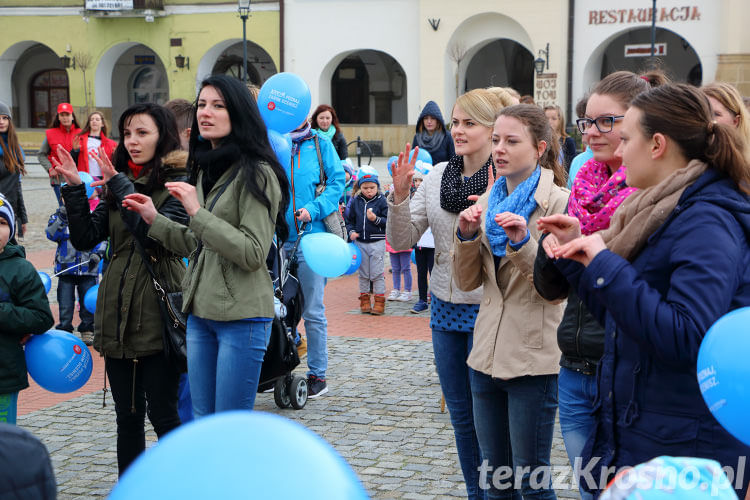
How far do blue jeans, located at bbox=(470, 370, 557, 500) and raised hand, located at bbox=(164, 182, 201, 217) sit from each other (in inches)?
54.8

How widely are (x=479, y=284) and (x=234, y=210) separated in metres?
1.13

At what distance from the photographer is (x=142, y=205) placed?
4.04 m

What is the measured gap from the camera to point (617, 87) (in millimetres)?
3420

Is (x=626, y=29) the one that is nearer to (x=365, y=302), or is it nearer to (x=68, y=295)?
(x=365, y=302)

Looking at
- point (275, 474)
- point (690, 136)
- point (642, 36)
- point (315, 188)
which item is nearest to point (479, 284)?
point (690, 136)

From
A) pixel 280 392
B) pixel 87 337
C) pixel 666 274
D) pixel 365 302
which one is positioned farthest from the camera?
pixel 365 302

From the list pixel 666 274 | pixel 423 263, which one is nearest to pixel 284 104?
pixel 666 274

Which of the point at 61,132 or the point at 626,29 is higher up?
the point at 626,29

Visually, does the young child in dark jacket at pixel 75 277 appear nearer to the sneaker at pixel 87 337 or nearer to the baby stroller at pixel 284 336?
the sneaker at pixel 87 337

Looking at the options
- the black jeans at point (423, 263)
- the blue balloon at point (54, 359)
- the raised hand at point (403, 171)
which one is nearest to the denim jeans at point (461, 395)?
the raised hand at point (403, 171)

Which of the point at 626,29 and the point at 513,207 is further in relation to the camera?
the point at 626,29

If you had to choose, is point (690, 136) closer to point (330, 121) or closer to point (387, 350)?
point (387, 350)

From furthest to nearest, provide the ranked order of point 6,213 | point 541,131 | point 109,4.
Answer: point 109,4, point 6,213, point 541,131

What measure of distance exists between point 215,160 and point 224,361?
0.90 metres
